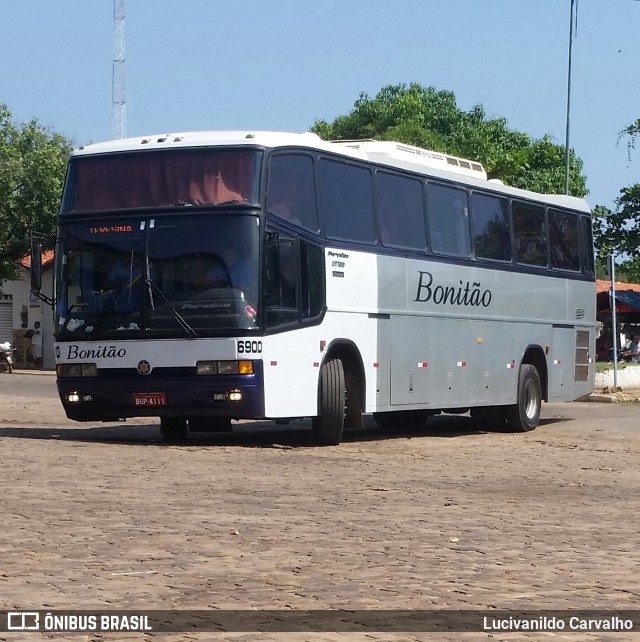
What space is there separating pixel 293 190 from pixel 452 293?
4.38 meters

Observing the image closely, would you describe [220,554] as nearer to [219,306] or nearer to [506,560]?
[506,560]

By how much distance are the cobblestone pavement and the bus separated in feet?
2.47

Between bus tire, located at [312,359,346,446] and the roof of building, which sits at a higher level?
the roof of building

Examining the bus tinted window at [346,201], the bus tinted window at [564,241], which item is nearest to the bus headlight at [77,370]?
the bus tinted window at [346,201]

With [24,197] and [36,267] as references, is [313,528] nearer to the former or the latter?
[36,267]

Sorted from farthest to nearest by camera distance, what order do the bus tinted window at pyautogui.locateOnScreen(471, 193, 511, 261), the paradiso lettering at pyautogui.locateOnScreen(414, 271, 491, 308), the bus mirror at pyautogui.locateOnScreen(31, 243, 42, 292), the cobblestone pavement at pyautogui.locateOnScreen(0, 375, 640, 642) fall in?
the bus tinted window at pyautogui.locateOnScreen(471, 193, 511, 261) → the paradiso lettering at pyautogui.locateOnScreen(414, 271, 491, 308) → the bus mirror at pyautogui.locateOnScreen(31, 243, 42, 292) → the cobblestone pavement at pyautogui.locateOnScreen(0, 375, 640, 642)

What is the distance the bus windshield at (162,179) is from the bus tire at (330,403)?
8.05 ft

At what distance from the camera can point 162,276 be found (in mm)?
17234

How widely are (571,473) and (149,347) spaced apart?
510cm

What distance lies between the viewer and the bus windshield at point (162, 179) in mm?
17359

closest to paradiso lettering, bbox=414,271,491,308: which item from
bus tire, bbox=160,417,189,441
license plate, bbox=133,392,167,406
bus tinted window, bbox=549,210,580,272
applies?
bus tinted window, bbox=549,210,580,272

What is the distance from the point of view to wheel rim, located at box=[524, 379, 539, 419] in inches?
936

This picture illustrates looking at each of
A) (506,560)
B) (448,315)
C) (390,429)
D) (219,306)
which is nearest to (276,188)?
(219,306)

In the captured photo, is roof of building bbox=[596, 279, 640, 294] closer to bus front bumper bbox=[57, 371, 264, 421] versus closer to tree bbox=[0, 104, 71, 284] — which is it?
tree bbox=[0, 104, 71, 284]
